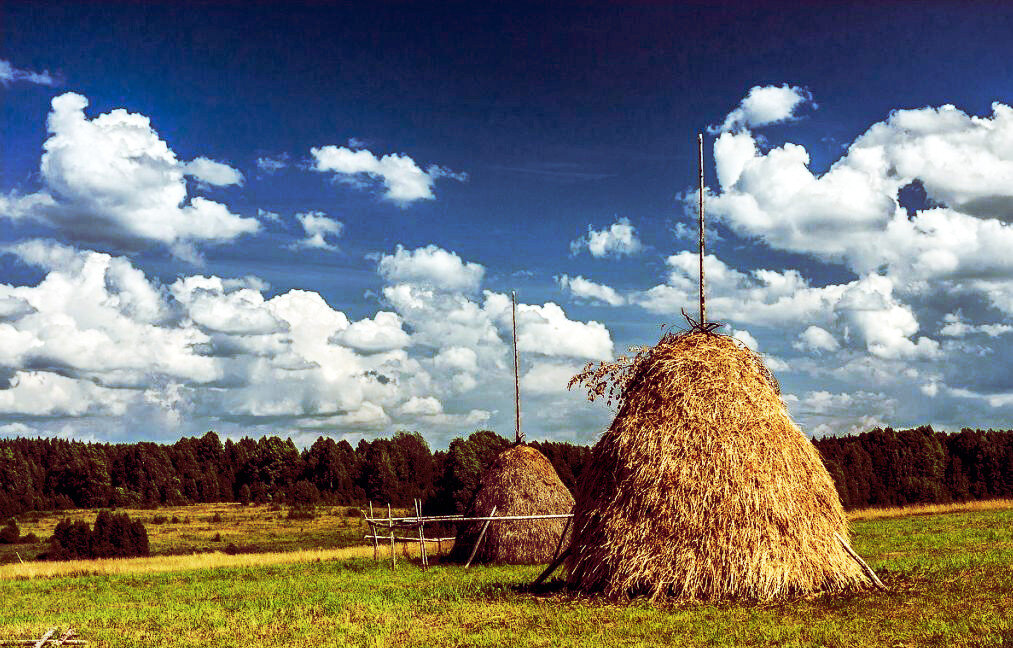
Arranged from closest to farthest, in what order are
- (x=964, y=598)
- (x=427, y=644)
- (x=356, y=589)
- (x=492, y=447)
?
(x=427, y=644)
(x=964, y=598)
(x=356, y=589)
(x=492, y=447)

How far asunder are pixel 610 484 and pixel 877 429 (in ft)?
290

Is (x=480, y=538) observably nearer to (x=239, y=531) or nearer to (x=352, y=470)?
(x=239, y=531)

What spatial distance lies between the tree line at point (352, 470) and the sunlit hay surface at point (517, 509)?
3922 centimetres

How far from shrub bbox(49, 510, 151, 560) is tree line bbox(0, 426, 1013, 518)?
1068 inches

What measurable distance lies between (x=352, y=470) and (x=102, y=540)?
7526 centimetres

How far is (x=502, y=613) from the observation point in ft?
48.0

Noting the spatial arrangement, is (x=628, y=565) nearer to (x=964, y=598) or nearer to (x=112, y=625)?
(x=964, y=598)

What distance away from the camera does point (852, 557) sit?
15164 mm

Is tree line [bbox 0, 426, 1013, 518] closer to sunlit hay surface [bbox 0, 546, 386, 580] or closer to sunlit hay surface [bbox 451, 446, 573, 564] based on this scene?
sunlit hay surface [bbox 0, 546, 386, 580]

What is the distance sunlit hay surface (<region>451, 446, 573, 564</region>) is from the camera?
86.5ft

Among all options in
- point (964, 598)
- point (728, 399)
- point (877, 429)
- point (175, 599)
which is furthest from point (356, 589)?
point (877, 429)

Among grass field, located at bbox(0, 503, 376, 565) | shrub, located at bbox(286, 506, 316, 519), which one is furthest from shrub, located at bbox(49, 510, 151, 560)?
shrub, located at bbox(286, 506, 316, 519)

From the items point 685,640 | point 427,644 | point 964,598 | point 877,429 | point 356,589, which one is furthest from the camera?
point 877,429

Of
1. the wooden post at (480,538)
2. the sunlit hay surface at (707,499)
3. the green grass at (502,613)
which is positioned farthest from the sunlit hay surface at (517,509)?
the sunlit hay surface at (707,499)
